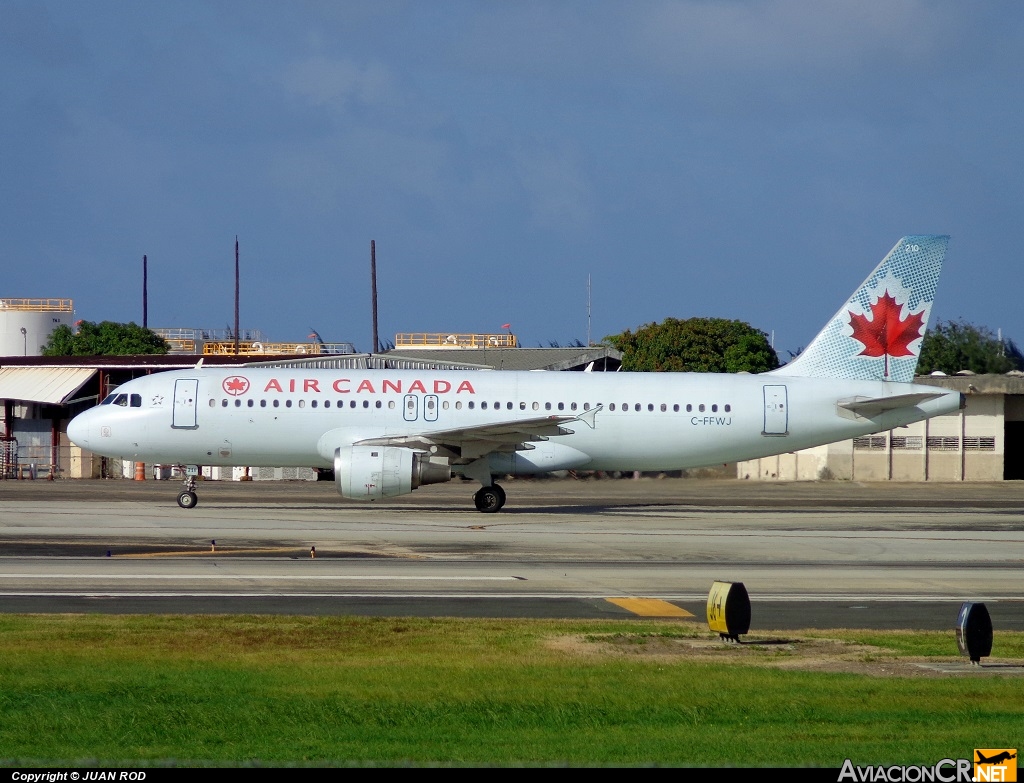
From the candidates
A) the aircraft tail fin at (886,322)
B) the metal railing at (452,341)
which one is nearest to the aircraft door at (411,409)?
the aircraft tail fin at (886,322)

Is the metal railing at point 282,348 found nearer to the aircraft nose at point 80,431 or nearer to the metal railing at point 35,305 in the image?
the metal railing at point 35,305

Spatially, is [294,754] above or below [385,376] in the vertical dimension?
below

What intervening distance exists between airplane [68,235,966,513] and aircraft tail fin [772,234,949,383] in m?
0.04

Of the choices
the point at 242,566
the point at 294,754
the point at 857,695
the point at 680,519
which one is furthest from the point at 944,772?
the point at 680,519

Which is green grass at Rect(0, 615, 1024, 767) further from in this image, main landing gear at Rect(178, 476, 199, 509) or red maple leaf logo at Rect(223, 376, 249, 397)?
red maple leaf logo at Rect(223, 376, 249, 397)

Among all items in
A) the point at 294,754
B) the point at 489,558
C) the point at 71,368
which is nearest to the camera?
the point at 294,754

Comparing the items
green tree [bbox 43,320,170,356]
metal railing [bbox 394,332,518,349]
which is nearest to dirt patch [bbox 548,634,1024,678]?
metal railing [bbox 394,332,518,349]

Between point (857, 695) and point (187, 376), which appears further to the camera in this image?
point (187, 376)

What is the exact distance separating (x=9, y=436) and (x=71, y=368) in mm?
4592

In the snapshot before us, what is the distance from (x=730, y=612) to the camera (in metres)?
14.2

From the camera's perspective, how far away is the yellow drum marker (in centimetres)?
1666

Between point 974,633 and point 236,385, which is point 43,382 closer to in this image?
point 236,385

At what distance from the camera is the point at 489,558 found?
75.3 feet

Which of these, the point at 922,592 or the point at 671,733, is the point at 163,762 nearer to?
the point at 671,733
